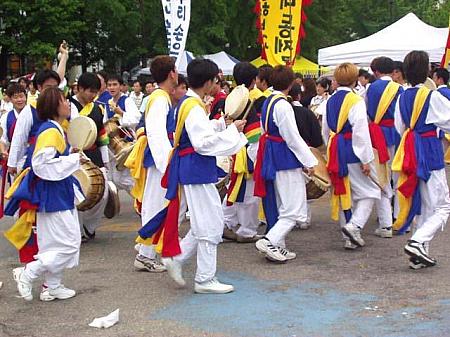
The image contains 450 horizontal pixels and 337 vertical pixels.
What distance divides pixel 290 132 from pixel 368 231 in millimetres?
2147

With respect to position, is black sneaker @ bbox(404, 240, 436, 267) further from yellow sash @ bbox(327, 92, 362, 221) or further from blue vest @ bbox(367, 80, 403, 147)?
blue vest @ bbox(367, 80, 403, 147)

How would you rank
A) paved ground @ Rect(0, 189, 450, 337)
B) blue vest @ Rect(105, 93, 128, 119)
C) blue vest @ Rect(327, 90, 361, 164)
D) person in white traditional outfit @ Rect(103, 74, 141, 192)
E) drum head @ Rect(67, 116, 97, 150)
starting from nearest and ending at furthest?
1. paved ground @ Rect(0, 189, 450, 337)
2. drum head @ Rect(67, 116, 97, 150)
3. blue vest @ Rect(327, 90, 361, 164)
4. person in white traditional outfit @ Rect(103, 74, 141, 192)
5. blue vest @ Rect(105, 93, 128, 119)

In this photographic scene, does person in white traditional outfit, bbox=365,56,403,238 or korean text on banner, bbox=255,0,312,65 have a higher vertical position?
korean text on banner, bbox=255,0,312,65

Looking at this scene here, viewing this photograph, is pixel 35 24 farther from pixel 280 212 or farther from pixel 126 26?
pixel 280 212

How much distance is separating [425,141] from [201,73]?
2.01m

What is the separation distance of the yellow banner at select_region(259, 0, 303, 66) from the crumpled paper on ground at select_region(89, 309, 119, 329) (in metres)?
7.98

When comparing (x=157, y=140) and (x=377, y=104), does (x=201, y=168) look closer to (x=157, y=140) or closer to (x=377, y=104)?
(x=157, y=140)

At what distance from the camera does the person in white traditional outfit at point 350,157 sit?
6812mm

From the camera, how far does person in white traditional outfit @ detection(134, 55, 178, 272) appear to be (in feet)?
18.6

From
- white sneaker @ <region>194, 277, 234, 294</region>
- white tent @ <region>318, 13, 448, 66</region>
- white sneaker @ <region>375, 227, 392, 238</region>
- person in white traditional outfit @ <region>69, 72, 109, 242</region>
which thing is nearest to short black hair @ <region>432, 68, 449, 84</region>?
white sneaker @ <region>375, 227, 392, 238</region>

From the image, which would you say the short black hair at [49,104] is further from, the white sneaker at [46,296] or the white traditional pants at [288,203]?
the white traditional pants at [288,203]

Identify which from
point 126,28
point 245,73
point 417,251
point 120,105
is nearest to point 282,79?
Result: point 245,73

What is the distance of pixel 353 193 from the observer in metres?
7.15

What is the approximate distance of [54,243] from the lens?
545cm
